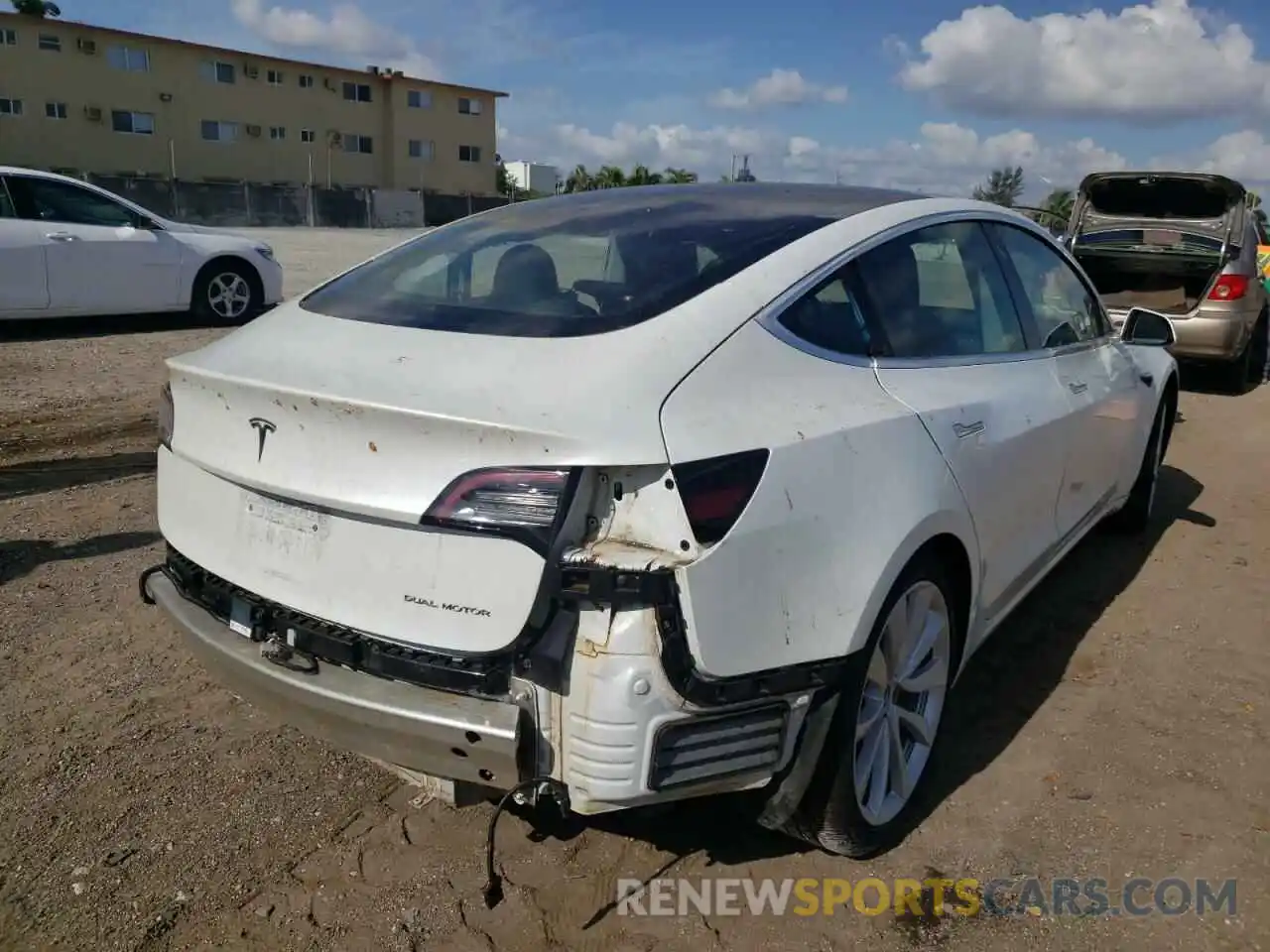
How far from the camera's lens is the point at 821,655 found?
2270mm

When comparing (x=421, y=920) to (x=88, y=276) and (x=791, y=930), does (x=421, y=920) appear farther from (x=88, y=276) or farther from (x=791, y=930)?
(x=88, y=276)

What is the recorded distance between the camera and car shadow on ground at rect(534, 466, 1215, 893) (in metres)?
2.77

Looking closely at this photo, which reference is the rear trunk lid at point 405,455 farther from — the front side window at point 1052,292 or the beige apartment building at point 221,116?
the beige apartment building at point 221,116

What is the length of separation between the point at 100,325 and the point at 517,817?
944 centimetres

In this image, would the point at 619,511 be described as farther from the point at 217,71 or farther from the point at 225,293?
the point at 217,71

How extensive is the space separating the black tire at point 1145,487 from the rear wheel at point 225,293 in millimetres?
8691

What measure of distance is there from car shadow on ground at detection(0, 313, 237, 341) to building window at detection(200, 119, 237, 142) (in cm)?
3888

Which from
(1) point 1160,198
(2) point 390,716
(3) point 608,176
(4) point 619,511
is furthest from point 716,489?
(3) point 608,176

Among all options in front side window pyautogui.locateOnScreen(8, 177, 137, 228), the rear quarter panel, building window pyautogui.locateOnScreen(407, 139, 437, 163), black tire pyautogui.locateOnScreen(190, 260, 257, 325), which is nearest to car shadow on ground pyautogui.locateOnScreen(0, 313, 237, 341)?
black tire pyautogui.locateOnScreen(190, 260, 257, 325)

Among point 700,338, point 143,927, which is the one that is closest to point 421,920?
point 143,927

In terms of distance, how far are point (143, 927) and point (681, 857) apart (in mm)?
1286

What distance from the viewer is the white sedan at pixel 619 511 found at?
205 cm

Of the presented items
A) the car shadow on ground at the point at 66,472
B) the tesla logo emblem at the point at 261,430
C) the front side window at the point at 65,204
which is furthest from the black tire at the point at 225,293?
the tesla logo emblem at the point at 261,430

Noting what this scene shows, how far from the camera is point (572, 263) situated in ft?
9.61
